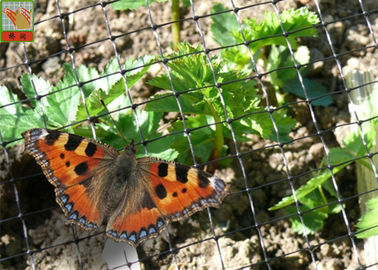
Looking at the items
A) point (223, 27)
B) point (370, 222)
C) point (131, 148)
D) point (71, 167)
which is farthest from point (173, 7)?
point (370, 222)

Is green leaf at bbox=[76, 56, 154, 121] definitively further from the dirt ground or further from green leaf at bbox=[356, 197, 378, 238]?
green leaf at bbox=[356, 197, 378, 238]

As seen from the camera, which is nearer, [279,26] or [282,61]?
[279,26]

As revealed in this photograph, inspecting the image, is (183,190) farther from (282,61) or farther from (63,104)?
(282,61)

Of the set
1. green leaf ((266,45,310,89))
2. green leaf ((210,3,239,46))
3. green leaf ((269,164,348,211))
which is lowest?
green leaf ((269,164,348,211))

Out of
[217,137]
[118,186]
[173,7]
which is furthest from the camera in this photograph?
[173,7]

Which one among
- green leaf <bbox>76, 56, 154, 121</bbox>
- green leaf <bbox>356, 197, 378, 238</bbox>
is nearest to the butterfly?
green leaf <bbox>76, 56, 154, 121</bbox>

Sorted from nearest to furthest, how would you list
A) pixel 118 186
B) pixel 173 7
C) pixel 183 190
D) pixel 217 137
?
1. pixel 183 190
2. pixel 118 186
3. pixel 217 137
4. pixel 173 7

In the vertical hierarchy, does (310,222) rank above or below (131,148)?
below
